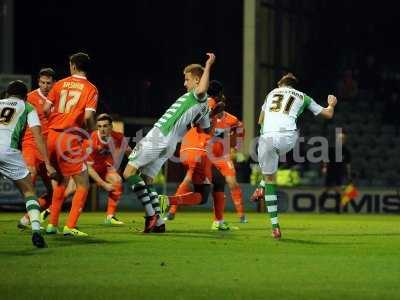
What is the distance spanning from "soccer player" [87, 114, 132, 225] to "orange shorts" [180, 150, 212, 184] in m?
1.46

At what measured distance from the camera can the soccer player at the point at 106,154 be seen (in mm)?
18281

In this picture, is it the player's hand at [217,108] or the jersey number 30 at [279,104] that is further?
the player's hand at [217,108]

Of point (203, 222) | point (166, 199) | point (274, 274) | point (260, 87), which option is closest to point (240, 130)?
point (203, 222)

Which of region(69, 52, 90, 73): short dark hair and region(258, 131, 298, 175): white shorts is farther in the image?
region(258, 131, 298, 175): white shorts

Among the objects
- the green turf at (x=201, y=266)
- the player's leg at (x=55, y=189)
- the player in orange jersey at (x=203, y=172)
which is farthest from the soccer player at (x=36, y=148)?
the player in orange jersey at (x=203, y=172)

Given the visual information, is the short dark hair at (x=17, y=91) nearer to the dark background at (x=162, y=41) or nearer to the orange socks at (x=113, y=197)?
the orange socks at (x=113, y=197)

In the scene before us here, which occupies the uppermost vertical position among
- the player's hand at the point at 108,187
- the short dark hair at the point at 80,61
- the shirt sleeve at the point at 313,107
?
the short dark hair at the point at 80,61

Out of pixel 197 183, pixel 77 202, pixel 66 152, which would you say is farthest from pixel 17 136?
pixel 197 183

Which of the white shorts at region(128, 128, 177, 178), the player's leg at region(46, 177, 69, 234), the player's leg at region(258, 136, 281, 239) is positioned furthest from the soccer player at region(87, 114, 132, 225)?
the player's leg at region(258, 136, 281, 239)

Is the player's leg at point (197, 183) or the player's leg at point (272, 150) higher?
the player's leg at point (272, 150)

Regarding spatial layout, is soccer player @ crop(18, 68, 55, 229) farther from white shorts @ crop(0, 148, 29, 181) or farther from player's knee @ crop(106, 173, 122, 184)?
white shorts @ crop(0, 148, 29, 181)

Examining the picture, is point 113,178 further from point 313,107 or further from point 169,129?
point 313,107

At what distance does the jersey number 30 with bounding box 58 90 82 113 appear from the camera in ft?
46.6

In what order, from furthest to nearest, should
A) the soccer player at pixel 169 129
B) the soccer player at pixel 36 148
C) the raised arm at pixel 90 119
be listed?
the soccer player at pixel 36 148 → the soccer player at pixel 169 129 → the raised arm at pixel 90 119
